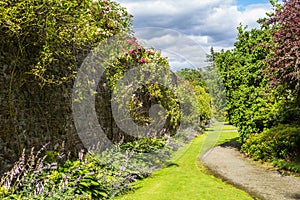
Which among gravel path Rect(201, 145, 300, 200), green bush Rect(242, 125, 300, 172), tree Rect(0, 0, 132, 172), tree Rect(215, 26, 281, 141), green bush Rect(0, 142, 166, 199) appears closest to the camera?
green bush Rect(0, 142, 166, 199)

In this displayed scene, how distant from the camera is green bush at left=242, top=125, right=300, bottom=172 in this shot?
8.98m

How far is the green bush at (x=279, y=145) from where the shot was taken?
8.98 metres

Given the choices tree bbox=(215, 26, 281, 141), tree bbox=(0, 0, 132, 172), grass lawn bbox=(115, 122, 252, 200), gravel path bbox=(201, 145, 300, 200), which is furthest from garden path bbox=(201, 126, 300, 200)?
tree bbox=(0, 0, 132, 172)

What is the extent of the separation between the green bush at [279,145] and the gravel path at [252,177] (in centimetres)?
54

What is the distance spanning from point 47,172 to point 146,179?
95.4 inches

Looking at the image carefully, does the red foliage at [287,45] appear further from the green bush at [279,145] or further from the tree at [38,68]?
the tree at [38,68]

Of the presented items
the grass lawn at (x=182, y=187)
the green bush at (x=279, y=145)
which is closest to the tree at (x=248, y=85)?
the green bush at (x=279, y=145)

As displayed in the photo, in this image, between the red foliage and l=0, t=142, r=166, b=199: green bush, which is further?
the red foliage

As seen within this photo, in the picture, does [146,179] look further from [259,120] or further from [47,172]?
[259,120]

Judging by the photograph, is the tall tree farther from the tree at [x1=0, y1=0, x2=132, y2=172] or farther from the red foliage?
the tree at [x1=0, y1=0, x2=132, y2=172]

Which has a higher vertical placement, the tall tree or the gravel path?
the tall tree

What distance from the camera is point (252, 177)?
7.44 m

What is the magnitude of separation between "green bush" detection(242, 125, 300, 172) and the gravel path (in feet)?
1.78

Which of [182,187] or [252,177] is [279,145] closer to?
[252,177]
